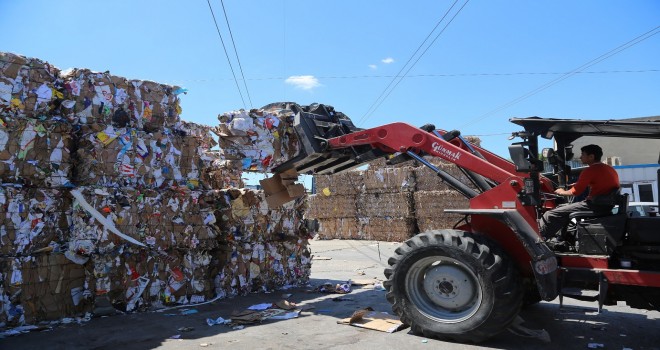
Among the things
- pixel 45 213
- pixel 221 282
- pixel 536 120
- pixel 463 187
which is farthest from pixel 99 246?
pixel 536 120

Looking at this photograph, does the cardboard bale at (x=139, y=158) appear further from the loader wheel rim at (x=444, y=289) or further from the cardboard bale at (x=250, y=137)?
the loader wheel rim at (x=444, y=289)

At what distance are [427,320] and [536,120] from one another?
2665 millimetres

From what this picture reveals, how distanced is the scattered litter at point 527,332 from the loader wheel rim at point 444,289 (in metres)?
0.61

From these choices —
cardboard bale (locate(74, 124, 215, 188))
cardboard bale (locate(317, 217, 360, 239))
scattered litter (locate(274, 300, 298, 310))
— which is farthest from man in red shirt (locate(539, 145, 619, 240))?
cardboard bale (locate(317, 217, 360, 239))

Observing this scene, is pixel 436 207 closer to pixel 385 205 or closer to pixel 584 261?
pixel 385 205

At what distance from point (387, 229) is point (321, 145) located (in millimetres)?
11798

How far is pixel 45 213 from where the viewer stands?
A: 22.0ft

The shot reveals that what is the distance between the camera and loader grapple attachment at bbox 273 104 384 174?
279 inches

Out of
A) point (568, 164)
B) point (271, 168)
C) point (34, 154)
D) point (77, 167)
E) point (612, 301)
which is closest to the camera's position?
point (612, 301)

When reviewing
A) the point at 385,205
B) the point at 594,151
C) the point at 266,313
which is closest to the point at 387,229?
the point at 385,205

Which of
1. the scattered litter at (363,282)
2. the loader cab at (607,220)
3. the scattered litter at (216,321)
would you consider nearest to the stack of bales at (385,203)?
the scattered litter at (363,282)

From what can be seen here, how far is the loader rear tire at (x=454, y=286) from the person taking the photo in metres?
5.31

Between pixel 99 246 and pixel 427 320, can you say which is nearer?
pixel 427 320

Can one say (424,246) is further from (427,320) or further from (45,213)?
(45,213)
